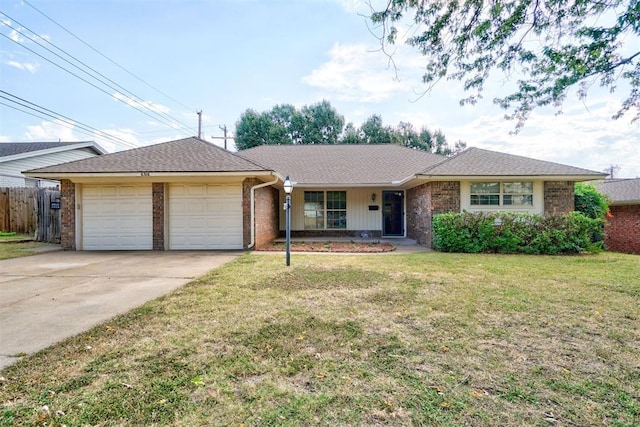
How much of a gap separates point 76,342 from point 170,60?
48.0 feet

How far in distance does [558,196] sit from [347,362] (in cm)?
1123

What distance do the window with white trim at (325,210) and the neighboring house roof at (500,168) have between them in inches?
177

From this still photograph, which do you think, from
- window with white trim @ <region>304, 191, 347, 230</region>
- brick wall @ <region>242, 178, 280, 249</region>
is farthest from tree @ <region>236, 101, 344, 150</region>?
brick wall @ <region>242, 178, 280, 249</region>

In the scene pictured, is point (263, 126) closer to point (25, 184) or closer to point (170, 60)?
point (170, 60)

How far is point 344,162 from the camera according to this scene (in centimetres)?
1538

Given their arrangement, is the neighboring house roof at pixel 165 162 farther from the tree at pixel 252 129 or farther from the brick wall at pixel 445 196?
the tree at pixel 252 129

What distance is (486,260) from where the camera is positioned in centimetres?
809

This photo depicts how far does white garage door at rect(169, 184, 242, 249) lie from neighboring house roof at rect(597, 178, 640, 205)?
14.3 metres

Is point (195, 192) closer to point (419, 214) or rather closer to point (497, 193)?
point (419, 214)

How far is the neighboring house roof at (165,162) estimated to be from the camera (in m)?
9.53

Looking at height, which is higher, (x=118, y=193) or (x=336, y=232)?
(x=118, y=193)

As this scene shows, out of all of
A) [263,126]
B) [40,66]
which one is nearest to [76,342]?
[40,66]

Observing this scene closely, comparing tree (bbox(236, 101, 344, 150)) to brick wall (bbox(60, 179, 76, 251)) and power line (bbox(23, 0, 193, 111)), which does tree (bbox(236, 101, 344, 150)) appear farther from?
brick wall (bbox(60, 179, 76, 251))

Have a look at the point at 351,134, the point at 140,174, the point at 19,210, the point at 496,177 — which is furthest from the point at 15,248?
the point at 351,134
